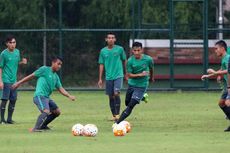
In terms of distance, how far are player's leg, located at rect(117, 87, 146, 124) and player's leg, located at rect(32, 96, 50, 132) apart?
1.63 m

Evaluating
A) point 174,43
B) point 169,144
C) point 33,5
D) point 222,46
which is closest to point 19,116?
point 222,46

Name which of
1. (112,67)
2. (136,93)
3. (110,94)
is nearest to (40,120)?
(136,93)

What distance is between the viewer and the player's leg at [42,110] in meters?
18.5

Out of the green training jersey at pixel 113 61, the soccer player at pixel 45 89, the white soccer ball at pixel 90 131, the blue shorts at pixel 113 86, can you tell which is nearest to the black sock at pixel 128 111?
the soccer player at pixel 45 89

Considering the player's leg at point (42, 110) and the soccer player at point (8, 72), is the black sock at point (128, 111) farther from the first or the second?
the soccer player at point (8, 72)

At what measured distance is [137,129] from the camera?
19.4m

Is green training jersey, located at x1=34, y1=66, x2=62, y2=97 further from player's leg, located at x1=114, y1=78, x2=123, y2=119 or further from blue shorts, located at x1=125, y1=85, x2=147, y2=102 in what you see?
player's leg, located at x1=114, y1=78, x2=123, y2=119

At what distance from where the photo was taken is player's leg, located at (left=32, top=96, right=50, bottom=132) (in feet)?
60.8

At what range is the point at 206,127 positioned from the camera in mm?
19656

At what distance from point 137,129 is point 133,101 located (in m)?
0.61

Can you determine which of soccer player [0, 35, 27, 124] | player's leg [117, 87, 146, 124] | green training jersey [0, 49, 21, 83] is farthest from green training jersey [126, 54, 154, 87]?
green training jersey [0, 49, 21, 83]

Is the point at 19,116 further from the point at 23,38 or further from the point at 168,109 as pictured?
the point at 23,38

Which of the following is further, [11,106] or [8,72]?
[8,72]

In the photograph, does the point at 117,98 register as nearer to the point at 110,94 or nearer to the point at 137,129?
the point at 110,94
